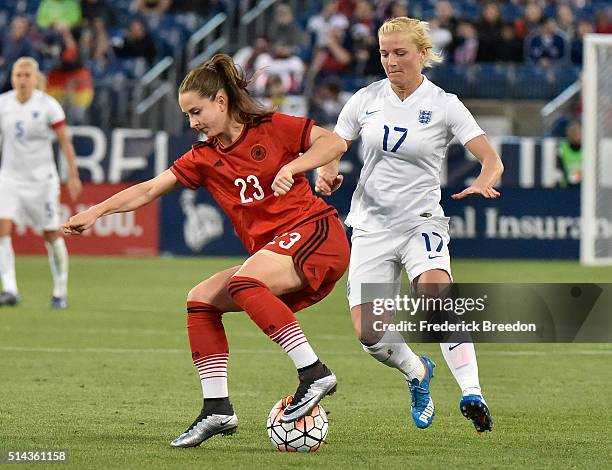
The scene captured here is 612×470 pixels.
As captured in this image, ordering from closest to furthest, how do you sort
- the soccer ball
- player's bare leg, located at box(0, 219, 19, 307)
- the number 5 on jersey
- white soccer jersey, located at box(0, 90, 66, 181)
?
the soccer ball → the number 5 on jersey → player's bare leg, located at box(0, 219, 19, 307) → white soccer jersey, located at box(0, 90, 66, 181)

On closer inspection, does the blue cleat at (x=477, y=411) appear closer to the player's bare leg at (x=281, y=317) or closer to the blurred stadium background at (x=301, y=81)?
the player's bare leg at (x=281, y=317)

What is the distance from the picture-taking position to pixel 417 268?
24.4 feet

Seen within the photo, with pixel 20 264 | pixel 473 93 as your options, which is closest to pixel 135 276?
pixel 20 264

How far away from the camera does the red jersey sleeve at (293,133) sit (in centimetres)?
694

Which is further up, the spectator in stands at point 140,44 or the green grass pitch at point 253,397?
the spectator in stands at point 140,44

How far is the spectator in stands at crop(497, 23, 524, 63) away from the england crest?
53.1 feet

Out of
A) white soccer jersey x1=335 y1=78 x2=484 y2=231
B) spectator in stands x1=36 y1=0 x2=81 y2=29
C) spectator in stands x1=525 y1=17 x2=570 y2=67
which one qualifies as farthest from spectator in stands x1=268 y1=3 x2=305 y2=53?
white soccer jersey x1=335 y1=78 x2=484 y2=231

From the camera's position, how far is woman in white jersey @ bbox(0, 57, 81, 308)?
47.2 feet

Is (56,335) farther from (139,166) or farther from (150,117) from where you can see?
(150,117)

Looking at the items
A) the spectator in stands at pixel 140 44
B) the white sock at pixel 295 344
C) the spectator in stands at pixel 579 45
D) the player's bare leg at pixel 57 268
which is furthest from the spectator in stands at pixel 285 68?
the white sock at pixel 295 344

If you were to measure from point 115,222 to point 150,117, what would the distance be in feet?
8.55

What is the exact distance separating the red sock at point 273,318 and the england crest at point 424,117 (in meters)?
1.48

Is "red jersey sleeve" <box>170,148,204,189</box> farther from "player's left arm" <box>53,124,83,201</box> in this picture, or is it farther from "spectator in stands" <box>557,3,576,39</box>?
"spectator in stands" <box>557,3,576,39</box>

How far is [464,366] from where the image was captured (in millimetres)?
7219
